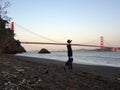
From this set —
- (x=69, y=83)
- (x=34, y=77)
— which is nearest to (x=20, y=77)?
(x=34, y=77)

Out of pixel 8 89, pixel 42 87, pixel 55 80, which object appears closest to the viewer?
pixel 8 89

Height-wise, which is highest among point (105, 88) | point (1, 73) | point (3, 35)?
point (3, 35)

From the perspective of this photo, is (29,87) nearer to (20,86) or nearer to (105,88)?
(20,86)

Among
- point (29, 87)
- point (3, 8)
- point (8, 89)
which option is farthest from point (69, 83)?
point (3, 8)

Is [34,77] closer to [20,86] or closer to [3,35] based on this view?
[20,86]

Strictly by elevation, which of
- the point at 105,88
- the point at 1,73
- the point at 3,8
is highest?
the point at 3,8

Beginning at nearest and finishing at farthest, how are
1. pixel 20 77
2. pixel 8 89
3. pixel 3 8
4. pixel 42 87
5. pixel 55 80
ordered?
1. pixel 8 89
2. pixel 42 87
3. pixel 20 77
4. pixel 55 80
5. pixel 3 8

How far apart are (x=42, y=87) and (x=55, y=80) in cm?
123

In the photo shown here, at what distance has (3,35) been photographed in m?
19.8

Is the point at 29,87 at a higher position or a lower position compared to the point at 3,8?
lower

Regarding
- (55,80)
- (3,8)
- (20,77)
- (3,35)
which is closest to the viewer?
(20,77)

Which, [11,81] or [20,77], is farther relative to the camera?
[20,77]

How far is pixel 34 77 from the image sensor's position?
8.20 meters

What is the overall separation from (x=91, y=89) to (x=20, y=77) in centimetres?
216
